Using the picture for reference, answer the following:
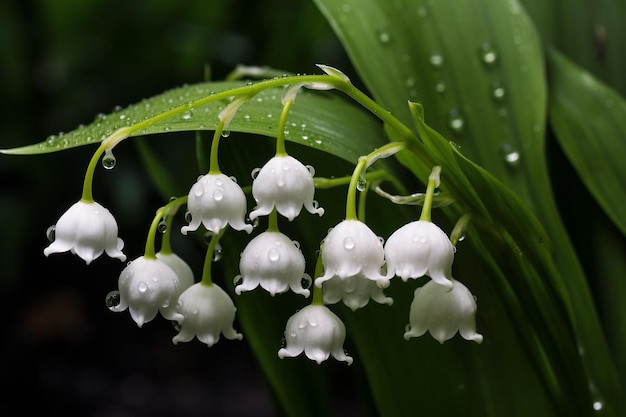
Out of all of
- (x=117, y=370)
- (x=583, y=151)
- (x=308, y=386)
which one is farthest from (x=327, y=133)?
(x=117, y=370)

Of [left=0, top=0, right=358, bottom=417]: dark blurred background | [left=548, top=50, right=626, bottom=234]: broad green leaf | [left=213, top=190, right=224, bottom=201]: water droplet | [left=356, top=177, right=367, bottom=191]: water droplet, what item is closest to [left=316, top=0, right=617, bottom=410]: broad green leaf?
[left=548, top=50, right=626, bottom=234]: broad green leaf

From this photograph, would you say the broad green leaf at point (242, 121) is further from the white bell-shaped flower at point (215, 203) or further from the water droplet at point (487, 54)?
the water droplet at point (487, 54)

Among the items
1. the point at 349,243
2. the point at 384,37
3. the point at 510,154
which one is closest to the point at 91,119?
the point at 384,37

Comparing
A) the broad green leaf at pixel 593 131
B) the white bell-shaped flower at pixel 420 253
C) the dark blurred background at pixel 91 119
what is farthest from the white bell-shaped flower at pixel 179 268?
the dark blurred background at pixel 91 119

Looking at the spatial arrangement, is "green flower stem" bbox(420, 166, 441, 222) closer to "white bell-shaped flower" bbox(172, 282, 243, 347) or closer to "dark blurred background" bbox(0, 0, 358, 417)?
"white bell-shaped flower" bbox(172, 282, 243, 347)

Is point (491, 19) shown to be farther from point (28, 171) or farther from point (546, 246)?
point (28, 171)

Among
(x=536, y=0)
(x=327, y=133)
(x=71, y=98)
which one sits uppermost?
(x=71, y=98)
